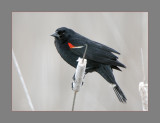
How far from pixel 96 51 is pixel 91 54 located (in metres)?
0.06

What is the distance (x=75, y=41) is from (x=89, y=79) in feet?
1.58

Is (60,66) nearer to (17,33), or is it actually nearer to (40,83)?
(40,83)

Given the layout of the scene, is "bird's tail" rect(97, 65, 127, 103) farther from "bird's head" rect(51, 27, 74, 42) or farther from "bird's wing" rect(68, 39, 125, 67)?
"bird's head" rect(51, 27, 74, 42)

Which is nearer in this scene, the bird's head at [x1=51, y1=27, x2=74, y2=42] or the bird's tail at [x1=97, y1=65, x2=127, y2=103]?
the bird's tail at [x1=97, y1=65, x2=127, y2=103]

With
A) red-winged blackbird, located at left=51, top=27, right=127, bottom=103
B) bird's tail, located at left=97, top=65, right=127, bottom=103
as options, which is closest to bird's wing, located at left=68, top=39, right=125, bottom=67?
red-winged blackbird, located at left=51, top=27, right=127, bottom=103

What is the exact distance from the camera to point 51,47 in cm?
339

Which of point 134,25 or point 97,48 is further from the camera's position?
point 134,25

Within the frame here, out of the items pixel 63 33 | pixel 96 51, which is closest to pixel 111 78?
pixel 96 51

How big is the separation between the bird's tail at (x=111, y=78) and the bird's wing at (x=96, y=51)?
0.12 metres

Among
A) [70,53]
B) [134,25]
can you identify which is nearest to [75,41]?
[70,53]

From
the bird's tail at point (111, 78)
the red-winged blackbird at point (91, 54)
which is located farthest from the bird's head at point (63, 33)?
the bird's tail at point (111, 78)

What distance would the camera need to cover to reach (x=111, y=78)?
109 inches

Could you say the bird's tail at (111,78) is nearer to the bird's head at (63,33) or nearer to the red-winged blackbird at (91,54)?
the red-winged blackbird at (91,54)

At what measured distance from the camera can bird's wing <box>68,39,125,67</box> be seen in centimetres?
269
